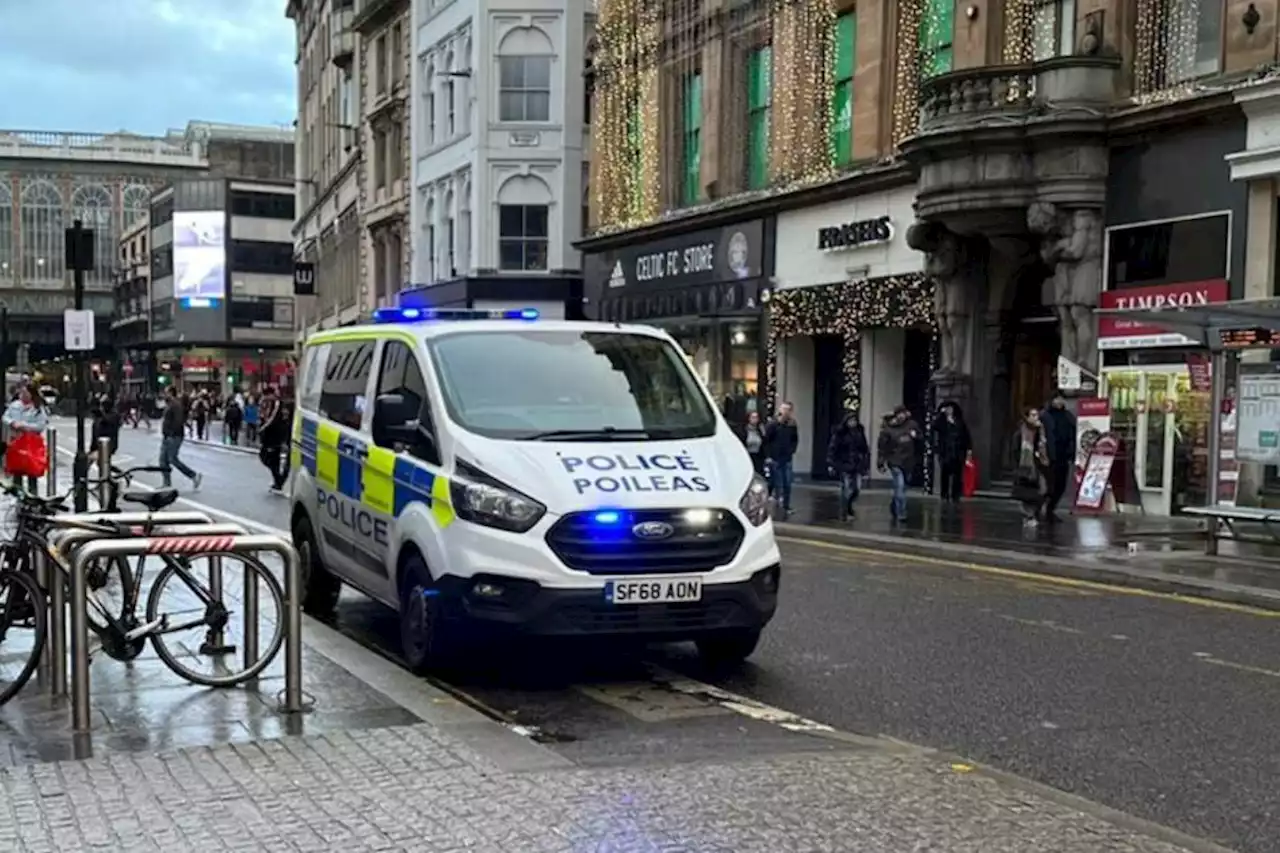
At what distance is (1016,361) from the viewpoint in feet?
75.9

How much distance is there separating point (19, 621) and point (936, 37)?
19.9m

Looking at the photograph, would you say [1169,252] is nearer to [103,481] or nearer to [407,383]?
[407,383]

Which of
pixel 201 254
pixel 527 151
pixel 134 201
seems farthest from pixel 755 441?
pixel 134 201

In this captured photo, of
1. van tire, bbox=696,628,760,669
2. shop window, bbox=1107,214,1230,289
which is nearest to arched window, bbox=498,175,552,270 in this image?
shop window, bbox=1107,214,1230,289

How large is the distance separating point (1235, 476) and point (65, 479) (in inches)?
809

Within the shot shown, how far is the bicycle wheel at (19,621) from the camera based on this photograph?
22.7ft

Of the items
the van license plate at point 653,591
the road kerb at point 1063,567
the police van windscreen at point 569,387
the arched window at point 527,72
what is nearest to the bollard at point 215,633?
the police van windscreen at point 569,387

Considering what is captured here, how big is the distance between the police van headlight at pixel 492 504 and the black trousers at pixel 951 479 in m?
15.3

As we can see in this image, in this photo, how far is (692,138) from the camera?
1240 inches

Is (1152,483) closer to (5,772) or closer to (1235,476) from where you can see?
(1235,476)

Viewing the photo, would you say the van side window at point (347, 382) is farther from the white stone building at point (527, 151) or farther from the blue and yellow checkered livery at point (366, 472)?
the white stone building at point (527, 151)

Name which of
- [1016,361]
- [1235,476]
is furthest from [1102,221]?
[1235,476]

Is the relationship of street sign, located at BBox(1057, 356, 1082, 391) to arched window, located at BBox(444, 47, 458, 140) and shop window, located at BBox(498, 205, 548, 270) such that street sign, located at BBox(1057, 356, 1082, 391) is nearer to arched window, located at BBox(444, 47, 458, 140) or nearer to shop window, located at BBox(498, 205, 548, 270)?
shop window, located at BBox(498, 205, 548, 270)

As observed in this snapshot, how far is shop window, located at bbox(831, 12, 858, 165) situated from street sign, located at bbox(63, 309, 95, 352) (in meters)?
14.1
